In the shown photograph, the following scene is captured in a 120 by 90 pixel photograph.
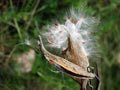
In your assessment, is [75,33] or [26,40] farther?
[26,40]

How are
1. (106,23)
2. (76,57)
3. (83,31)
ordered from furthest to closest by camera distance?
(106,23) → (83,31) → (76,57)

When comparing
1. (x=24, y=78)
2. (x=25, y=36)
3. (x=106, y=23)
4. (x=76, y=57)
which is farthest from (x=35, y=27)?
(x=76, y=57)

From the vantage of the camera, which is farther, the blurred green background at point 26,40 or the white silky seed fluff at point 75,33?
the blurred green background at point 26,40

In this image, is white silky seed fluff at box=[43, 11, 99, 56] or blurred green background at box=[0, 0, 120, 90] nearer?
white silky seed fluff at box=[43, 11, 99, 56]

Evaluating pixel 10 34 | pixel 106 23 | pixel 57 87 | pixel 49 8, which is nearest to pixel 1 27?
pixel 10 34

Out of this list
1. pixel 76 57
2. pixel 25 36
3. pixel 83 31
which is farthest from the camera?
pixel 25 36

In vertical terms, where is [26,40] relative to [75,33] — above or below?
below

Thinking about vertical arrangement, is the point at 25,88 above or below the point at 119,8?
below

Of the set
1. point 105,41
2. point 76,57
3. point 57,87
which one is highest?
point 76,57

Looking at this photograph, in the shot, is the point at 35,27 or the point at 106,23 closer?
the point at 35,27

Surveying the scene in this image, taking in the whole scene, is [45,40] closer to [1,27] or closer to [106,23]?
[1,27]
